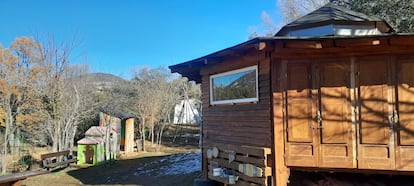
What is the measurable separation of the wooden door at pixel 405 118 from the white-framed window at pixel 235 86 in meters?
2.32

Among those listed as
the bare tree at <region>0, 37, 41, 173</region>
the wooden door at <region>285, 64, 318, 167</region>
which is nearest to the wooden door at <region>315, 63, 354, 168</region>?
the wooden door at <region>285, 64, 318, 167</region>

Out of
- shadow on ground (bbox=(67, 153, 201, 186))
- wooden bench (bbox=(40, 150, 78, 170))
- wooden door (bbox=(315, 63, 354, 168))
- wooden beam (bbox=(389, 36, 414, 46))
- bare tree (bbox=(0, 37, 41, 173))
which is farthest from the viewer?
bare tree (bbox=(0, 37, 41, 173))

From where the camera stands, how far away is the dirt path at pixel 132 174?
1037 centimetres

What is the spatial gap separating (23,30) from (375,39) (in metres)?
16.0

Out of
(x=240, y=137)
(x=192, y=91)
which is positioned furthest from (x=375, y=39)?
(x=192, y=91)

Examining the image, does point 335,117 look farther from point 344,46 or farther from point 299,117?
point 344,46

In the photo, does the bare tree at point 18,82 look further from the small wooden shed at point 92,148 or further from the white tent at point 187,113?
the white tent at point 187,113

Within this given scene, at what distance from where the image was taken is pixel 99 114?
18312 mm

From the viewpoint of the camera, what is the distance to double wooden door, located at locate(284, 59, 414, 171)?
17.4ft

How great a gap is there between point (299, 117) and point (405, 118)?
160 cm

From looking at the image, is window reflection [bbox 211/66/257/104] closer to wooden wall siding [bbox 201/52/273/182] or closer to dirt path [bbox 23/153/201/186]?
wooden wall siding [bbox 201/52/273/182]

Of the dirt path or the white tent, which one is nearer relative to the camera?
the dirt path

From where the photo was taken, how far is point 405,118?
528 cm

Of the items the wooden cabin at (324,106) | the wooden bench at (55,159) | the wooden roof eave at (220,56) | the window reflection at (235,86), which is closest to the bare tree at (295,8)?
the wooden roof eave at (220,56)
